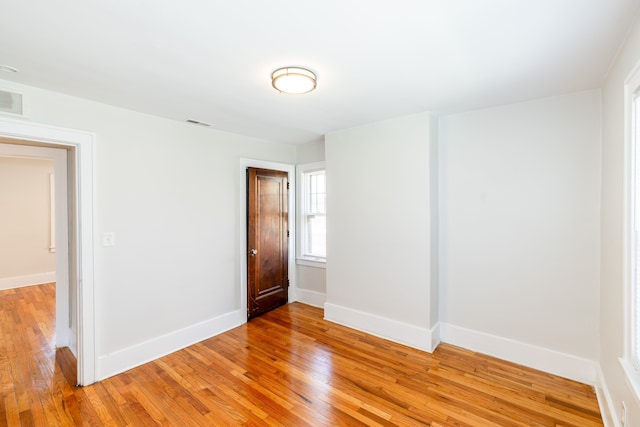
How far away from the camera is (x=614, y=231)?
1946 mm

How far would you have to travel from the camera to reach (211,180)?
11.6 feet

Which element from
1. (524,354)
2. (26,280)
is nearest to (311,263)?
(524,354)

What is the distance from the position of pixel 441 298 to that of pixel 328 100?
2413 millimetres

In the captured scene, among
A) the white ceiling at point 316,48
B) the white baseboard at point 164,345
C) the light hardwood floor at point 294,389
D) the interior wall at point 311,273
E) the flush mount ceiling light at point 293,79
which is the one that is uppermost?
the white ceiling at point 316,48

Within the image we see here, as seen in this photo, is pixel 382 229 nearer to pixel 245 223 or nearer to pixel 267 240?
pixel 267 240

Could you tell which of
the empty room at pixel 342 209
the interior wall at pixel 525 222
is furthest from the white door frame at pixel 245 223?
the interior wall at pixel 525 222

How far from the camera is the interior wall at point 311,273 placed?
172 inches

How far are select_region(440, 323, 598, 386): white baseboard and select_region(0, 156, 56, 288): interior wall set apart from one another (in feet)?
23.9

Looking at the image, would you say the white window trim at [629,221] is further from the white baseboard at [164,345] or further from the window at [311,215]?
the white baseboard at [164,345]

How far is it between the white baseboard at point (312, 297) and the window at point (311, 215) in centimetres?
45

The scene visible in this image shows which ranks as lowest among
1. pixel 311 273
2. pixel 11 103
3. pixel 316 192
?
pixel 311 273

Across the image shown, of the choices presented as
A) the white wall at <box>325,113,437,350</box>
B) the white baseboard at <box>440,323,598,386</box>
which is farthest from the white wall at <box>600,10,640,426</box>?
the white wall at <box>325,113,437,350</box>

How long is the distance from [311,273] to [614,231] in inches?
134

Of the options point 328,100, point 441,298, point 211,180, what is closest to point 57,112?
point 211,180
